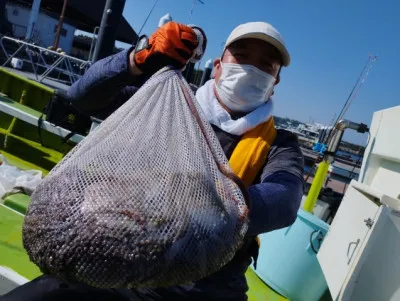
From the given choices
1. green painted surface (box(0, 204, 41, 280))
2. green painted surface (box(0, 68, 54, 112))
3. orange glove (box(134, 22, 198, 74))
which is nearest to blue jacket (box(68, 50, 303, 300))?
orange glove (box(134, 22, 198, 74))

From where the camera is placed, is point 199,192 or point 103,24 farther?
point 103,24

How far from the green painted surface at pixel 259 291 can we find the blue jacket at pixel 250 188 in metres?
1.53

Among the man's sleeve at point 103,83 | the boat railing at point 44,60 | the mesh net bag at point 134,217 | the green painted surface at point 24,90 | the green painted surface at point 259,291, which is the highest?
the man's sleeve at point 103,83

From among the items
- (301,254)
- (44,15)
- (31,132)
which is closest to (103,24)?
(31,132)

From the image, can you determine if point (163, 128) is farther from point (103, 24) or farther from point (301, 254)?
point (103, 24)

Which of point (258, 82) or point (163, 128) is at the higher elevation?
point (258, 82)

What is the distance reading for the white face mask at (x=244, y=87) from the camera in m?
1.72

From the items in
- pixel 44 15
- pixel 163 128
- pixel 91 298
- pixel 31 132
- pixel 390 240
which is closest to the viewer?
pixel 163 128

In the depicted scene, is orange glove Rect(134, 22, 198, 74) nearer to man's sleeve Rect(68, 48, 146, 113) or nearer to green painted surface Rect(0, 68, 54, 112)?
man's sleeve Rect(68, 48, 146, 113)

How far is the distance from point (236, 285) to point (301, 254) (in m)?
1.78

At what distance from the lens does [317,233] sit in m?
3.00

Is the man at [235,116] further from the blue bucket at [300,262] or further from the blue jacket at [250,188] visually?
the blue bucket at [300,262]

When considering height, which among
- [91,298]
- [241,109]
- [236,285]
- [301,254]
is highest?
Answer: [241,109]

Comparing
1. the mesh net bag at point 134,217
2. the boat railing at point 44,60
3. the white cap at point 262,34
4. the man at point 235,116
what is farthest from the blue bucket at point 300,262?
the boat railing at point 44,60
